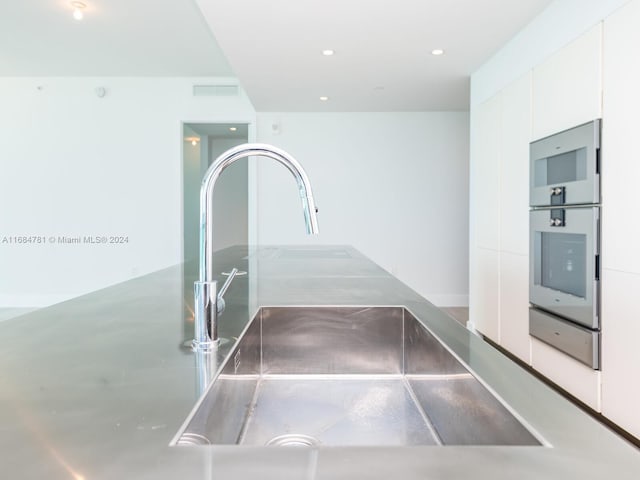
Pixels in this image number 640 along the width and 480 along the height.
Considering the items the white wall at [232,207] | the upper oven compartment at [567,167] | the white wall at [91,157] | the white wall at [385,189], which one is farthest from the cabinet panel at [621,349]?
the white wall at [232,207]

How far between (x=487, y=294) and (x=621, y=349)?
1700mm

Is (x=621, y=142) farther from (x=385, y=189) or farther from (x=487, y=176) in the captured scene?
(x=385, y=189)

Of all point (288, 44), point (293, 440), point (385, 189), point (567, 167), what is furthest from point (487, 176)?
point (293, 440)

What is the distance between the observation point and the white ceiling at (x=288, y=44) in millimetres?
2986

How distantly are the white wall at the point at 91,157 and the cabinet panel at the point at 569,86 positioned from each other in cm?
367

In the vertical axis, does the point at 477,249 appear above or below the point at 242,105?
below

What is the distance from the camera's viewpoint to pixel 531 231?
121 inches

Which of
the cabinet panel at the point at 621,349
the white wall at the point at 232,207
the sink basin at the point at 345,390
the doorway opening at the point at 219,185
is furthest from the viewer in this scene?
the white wall at the point at 232,207

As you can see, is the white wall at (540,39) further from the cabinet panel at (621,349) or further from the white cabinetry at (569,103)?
the cabinet panel at (621,349)

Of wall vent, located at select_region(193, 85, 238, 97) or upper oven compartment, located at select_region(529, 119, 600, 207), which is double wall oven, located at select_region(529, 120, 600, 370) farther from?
wall vent, located at select_region(193, 85, 238, 97)

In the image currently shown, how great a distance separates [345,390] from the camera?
1077mm

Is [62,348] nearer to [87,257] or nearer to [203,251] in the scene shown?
[203,251]

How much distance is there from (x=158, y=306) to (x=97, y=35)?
411 centimetres

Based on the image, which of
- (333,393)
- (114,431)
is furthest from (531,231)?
(114,431)
